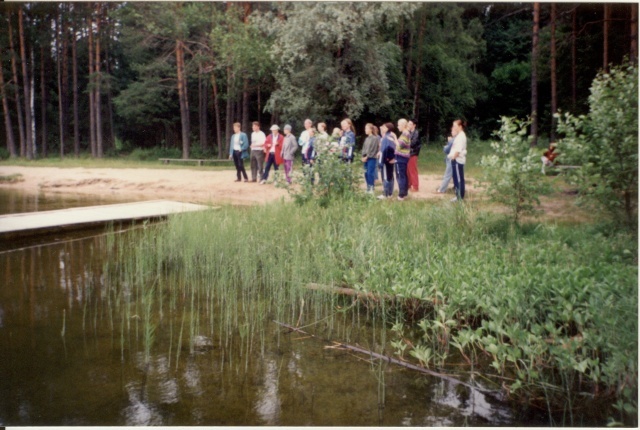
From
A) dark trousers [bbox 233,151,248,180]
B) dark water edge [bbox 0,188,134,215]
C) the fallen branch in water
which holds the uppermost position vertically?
dark trousers [bbox 233,151,248,180]

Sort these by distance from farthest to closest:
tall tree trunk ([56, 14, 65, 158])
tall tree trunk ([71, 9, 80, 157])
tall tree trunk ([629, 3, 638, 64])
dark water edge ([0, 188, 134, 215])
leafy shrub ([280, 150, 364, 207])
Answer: leafy shrub ([280, 150, 364, 207]) < dark water edge ([0, 188, 134, 215]) < tall tree trunk ([71, 9, 80, 157]) < tall tree trunk ([56, 14, 65, 158]) < tall tree trunk ([629, 3, 638, 64])

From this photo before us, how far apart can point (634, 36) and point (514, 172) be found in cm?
219

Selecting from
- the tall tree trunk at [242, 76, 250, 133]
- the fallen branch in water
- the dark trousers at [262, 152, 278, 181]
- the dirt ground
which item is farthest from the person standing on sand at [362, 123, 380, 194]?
the fallen branch in water

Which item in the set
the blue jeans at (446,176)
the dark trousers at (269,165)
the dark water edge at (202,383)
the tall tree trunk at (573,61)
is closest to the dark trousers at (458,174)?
the blue jeans at (446,176)

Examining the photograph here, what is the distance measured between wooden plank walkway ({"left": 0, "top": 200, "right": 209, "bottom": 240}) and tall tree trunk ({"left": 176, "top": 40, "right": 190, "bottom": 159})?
438 centimetres

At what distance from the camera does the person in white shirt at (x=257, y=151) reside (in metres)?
12.1

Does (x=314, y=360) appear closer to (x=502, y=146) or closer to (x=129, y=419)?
(x=129, y=419)

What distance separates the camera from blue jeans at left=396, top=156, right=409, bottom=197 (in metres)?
9.74

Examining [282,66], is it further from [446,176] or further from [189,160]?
[189,160]

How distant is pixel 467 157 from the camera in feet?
27.4

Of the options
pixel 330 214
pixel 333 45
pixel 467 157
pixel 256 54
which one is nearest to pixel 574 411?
pixel 330 214

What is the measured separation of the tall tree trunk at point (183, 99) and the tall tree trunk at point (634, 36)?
404 inches

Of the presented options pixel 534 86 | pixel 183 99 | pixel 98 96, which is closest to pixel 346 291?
pixel 534 86

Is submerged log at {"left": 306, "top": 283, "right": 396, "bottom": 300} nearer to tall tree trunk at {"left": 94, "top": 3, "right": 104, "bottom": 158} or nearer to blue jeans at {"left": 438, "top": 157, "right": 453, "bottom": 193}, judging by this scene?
tall tree trunk at {"left": 94, "top": 3, "right": 104, "bottom": 158}
